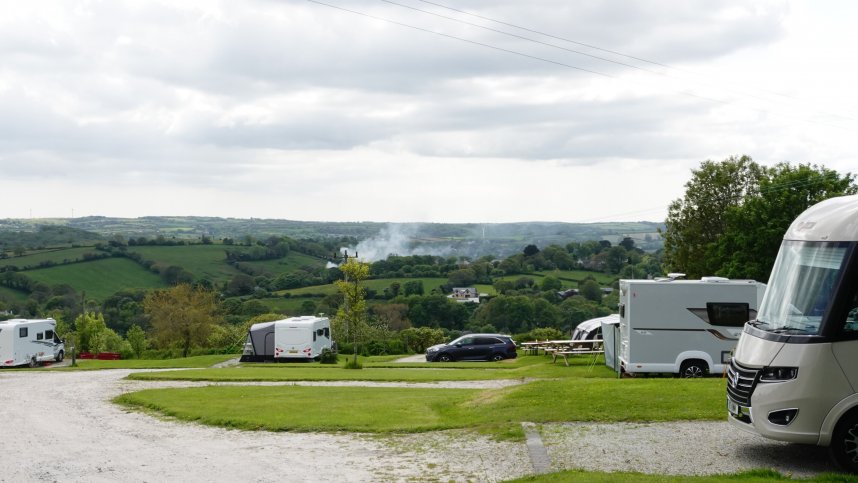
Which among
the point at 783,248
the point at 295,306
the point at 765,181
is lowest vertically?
the point at 295,306

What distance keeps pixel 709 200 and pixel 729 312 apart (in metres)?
27.9

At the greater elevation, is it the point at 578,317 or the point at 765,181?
the point at 765,181

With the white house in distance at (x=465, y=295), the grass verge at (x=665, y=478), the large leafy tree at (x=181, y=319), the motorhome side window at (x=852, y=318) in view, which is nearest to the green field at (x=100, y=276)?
the white house in distance at (x=465, y=295)

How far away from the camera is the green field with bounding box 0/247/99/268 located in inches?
4485

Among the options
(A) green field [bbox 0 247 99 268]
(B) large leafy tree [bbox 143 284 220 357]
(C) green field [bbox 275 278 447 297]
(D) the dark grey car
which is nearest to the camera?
(D) the dark grey car

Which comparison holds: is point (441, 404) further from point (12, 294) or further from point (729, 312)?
point (12, 294)

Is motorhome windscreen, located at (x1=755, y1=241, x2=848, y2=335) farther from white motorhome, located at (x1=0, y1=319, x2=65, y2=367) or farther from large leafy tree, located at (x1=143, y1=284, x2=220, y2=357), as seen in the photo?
large leafy tree, located at (x1=143, y1=284, x2=220, y2=357)

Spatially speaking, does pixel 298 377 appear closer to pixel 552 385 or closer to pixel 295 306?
pixel 552 385

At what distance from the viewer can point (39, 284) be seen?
9988cm

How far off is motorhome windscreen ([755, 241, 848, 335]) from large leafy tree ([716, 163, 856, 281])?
32.1 meters

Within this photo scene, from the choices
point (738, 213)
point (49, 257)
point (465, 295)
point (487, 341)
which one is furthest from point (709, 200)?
point (49, 257)

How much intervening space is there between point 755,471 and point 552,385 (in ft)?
26.7

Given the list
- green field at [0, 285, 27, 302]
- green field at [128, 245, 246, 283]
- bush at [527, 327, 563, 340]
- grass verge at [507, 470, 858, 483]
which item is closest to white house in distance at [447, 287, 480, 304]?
bush at [527, 327, 563, 340]

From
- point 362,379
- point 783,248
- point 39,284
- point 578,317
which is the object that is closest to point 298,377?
point 362,379
